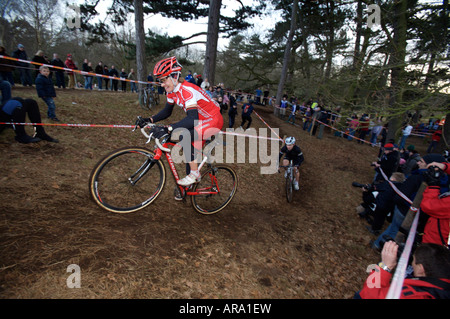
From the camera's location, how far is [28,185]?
13.4 ft

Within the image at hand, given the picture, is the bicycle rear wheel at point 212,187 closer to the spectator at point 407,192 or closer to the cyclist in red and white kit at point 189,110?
the cyclist in red and white kit at point 189,110

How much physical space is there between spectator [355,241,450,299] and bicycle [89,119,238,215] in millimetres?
3148

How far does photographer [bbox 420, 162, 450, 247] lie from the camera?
326 centimetres

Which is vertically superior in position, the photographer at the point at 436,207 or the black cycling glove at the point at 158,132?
the black cycling glove at the point at 158,132

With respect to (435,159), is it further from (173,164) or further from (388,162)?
(173,164)

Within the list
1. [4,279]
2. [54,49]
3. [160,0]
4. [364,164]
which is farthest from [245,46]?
[54,49]

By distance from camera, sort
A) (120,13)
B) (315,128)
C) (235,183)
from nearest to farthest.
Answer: (235,183)
(120,13)
(315,128)

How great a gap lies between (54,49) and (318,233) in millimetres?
42943

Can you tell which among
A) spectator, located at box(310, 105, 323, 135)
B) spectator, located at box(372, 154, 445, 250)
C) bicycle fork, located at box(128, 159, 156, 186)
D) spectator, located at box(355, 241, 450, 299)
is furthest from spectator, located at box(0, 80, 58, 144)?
spectator, located at box(310, 105, 323, 135)

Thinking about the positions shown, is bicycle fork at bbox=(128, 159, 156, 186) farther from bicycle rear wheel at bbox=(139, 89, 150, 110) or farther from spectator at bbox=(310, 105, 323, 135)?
spectator at bbox=(310, 105, 323, 135)

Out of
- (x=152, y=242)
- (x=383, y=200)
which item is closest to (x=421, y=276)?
(x=152, y=242)

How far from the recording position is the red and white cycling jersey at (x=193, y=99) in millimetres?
3621

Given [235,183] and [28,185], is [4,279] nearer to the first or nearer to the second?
[28,185]

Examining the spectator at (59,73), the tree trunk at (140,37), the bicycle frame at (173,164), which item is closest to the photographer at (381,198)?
the bicycle frame at (173,164)
